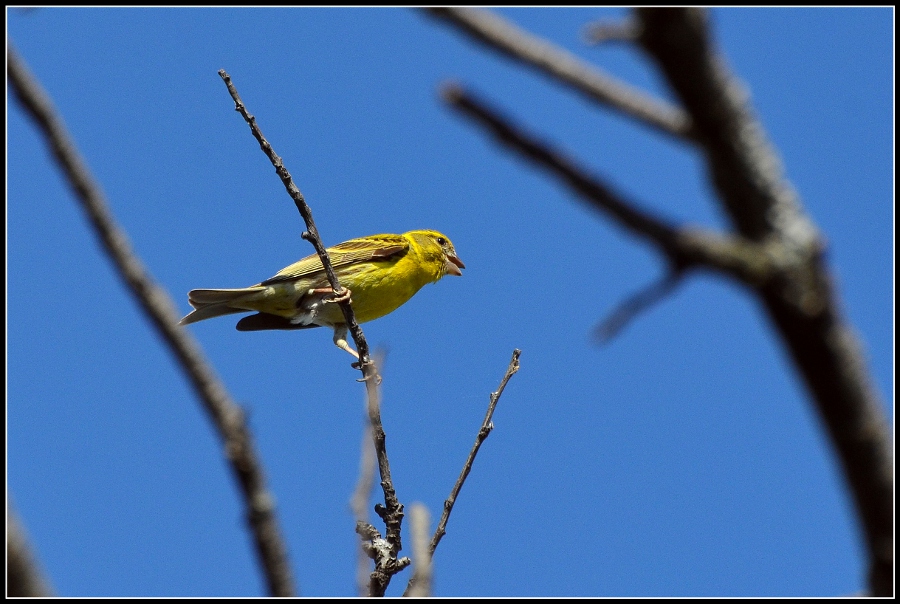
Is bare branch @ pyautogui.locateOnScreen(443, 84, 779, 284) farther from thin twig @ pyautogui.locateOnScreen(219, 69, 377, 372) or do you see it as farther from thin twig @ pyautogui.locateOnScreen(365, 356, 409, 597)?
thin twig @ pyautogui.locateOnScreen(365, 356, 409, 597)

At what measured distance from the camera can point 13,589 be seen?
125 cm

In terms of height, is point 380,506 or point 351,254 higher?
point 351,254

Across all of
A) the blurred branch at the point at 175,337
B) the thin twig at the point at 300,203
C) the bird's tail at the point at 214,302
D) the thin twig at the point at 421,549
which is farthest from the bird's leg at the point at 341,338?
the blurred branch at the point at 175,337

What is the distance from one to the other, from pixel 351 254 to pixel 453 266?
1824 mm

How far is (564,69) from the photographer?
1.23 m

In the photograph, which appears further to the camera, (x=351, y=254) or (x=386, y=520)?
(x=351, y=254)

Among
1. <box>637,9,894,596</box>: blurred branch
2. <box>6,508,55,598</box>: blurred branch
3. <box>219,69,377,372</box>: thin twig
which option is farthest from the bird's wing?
<box>637,9,894,596</box>: blurred branch

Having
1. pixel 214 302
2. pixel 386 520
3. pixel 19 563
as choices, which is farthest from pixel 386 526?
pixel 214 302

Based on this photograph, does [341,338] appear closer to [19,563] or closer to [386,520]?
[386,520]

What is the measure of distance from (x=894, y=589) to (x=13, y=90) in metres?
1.64

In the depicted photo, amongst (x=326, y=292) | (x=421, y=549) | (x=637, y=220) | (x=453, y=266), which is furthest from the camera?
(x=453, y=266)

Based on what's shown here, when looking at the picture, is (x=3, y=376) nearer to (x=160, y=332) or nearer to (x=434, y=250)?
(x=160, y=332)

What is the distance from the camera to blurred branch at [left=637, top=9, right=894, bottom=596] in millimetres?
1135

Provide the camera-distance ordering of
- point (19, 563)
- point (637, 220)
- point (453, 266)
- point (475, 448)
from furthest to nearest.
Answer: point (453, 266)
point (475, 448)
point (19, 563)
point (637, 220)
